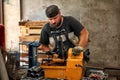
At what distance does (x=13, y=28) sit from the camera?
500 centimetres

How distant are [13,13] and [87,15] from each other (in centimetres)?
147

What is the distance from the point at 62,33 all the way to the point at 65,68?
2.54 feet

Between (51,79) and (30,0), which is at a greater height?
(30,0)

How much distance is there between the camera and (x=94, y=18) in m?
4.85

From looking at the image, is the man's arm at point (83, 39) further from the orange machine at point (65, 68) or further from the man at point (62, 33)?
the orange machine at point (65, 68)

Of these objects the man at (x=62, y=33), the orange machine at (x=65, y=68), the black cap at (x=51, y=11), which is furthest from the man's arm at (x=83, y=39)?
the orange machine at (x=65, y=68)

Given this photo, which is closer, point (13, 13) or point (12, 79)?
point (12, 79)

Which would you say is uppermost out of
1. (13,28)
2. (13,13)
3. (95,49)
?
(13,13)

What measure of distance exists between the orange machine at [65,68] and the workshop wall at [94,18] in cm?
258

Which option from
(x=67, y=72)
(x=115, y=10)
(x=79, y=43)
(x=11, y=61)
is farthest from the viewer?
(x=115, y=10)

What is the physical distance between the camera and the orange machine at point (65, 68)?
7.27 ft

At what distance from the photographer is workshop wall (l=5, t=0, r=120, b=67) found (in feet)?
15.8

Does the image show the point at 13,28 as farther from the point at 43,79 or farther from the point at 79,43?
the point at 43,79

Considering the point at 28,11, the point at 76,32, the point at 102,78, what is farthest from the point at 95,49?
the point at 102,78
